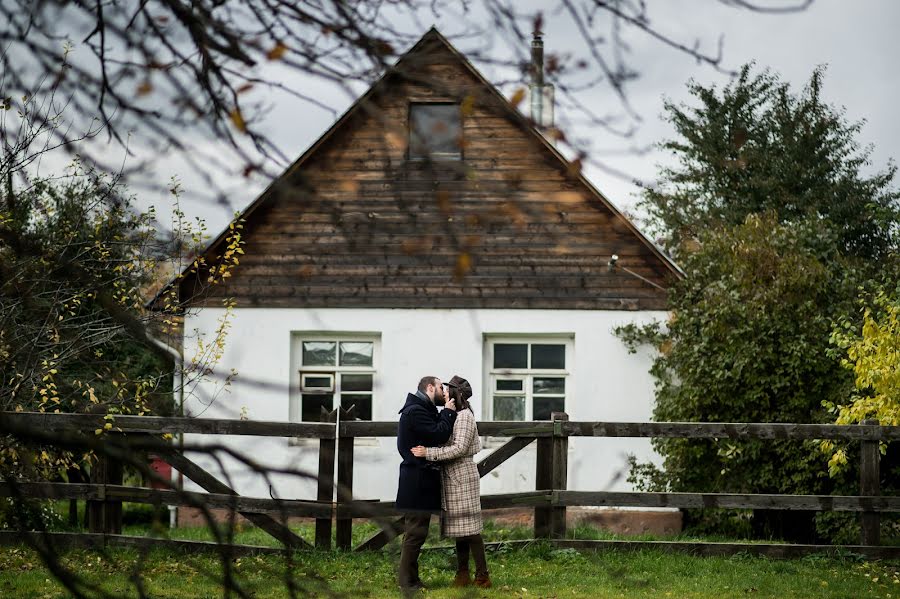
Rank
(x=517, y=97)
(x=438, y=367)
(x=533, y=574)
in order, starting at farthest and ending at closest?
(x=438, y=367) < (x=533, y=574) < (x=517, y=97)

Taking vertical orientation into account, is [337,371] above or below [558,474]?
above

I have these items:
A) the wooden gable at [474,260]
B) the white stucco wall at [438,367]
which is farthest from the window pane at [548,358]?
the wooden gable at [474,260]

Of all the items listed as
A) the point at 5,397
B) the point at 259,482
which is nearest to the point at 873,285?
the point at 259,482

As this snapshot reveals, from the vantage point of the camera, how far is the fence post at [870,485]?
9750mm

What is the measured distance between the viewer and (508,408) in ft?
49.6

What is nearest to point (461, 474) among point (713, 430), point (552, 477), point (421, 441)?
point (421, 441)

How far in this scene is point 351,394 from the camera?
15.3 meters

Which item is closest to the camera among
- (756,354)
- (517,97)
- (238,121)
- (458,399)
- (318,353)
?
(517,97)

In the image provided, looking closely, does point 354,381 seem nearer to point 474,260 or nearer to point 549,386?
point 474,260

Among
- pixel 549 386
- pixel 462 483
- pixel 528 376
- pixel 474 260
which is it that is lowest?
pixel 462 483

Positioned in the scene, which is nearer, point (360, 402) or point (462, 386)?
point (462, 386)

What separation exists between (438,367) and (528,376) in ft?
3.91

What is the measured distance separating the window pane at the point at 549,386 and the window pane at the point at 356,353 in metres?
2.25

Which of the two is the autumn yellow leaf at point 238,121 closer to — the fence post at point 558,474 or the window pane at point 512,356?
the fence post at point 558,474
